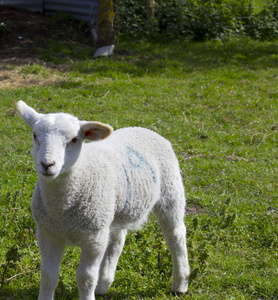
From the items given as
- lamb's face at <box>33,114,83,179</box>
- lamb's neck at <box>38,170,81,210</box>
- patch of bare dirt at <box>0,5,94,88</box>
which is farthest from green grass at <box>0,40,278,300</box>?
lamb's face at <box>33,114,83,179</box>

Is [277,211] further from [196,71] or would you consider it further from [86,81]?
[196,71]

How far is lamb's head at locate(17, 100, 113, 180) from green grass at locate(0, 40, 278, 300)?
0.91m

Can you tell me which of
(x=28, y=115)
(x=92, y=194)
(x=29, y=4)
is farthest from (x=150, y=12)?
(x=92, y=194)

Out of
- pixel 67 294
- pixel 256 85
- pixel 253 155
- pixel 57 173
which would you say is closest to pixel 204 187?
pixel 253 155

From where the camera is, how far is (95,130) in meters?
3.13

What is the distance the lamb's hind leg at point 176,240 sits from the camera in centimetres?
379

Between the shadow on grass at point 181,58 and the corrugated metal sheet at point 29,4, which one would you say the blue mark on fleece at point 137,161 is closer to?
the shadow on grass at point 181,58

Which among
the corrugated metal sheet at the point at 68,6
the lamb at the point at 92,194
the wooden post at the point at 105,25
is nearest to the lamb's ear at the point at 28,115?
the lamb at the point at 92,194

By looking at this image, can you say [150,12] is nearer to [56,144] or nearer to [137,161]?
[137,161]

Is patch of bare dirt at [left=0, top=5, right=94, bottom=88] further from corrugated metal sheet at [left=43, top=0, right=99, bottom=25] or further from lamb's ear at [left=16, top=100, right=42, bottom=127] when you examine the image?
lamb's ear at [left=16, top=100, right=42, bottom=127]

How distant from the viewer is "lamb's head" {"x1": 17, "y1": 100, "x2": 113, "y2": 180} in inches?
111

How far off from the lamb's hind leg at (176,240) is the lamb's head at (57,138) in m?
0.98

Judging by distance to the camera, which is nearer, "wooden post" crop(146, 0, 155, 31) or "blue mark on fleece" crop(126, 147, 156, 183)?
"blue mark on fleece" crop(126, 147, 156, 183)

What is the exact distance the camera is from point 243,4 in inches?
558
